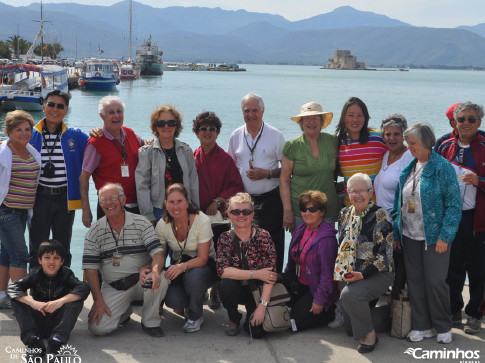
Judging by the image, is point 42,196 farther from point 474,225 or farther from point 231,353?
point 474,225

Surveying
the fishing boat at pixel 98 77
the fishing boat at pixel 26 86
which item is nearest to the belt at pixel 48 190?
the fishing boat at pixel 26 86

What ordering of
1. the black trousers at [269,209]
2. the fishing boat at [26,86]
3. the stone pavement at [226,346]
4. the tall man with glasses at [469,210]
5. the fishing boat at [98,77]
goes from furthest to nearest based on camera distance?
the fishing boat at [98,77]
the fishing boat at [26,86]
the black trousers at [269,209]
the tall man with glasses at [469,210]
the stone pavement at [226,346]

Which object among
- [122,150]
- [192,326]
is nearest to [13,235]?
[122,150]

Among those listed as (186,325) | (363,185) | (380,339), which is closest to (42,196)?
(186,325)

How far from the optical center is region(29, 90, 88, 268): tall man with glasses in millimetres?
4797

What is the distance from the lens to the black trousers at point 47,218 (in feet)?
15.7

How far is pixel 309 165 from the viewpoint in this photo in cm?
489

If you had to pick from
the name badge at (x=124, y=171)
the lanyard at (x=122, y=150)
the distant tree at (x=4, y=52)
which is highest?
the distant tree at (x=4, y=52)

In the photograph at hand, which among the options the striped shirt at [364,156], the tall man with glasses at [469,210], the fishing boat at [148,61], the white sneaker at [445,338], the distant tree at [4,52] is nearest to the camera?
the white sneaker at [445,338]

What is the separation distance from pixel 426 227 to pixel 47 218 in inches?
128

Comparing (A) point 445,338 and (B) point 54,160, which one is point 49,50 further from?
(A) point 445,338

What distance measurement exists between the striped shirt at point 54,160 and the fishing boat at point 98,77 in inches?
2182

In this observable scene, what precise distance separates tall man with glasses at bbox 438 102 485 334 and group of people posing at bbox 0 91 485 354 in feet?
0.04

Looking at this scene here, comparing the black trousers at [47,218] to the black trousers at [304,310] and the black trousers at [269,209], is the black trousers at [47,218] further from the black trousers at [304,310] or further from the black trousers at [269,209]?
the black trousers at [304,310]
